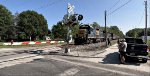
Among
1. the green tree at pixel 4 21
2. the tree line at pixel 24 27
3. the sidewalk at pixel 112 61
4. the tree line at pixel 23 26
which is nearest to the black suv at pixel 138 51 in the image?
the sidewalk at pixel 112 61

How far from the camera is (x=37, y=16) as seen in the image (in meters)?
98.7

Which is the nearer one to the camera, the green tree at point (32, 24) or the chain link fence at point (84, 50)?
the chain link fence at point (84, 50)

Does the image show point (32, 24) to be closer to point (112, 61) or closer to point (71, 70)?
point (112, 61)

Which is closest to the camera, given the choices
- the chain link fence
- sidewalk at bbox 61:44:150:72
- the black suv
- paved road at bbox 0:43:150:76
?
paved road at bbox 0:43:150:76

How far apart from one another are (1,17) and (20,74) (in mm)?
77840

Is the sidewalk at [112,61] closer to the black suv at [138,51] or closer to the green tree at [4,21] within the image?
the black suv at [138,51]

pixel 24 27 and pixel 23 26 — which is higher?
pixel 23 26

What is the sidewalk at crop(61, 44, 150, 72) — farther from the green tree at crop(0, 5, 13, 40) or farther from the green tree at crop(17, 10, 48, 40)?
the green tree at crop(17, 10, 48, 40)

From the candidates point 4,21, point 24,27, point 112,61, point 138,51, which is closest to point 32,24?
point 24,27

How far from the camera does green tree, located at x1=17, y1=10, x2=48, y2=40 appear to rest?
9312 centimetres

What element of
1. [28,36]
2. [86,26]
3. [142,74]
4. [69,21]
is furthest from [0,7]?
[142,74]

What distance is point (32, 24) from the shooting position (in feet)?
311

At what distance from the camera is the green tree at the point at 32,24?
306 ft

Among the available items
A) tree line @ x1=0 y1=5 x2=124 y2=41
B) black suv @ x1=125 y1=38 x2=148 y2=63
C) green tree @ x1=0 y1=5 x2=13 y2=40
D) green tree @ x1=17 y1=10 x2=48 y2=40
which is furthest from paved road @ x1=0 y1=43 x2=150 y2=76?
green tree @ x1=17 y1=10 x2=48 y2=40
